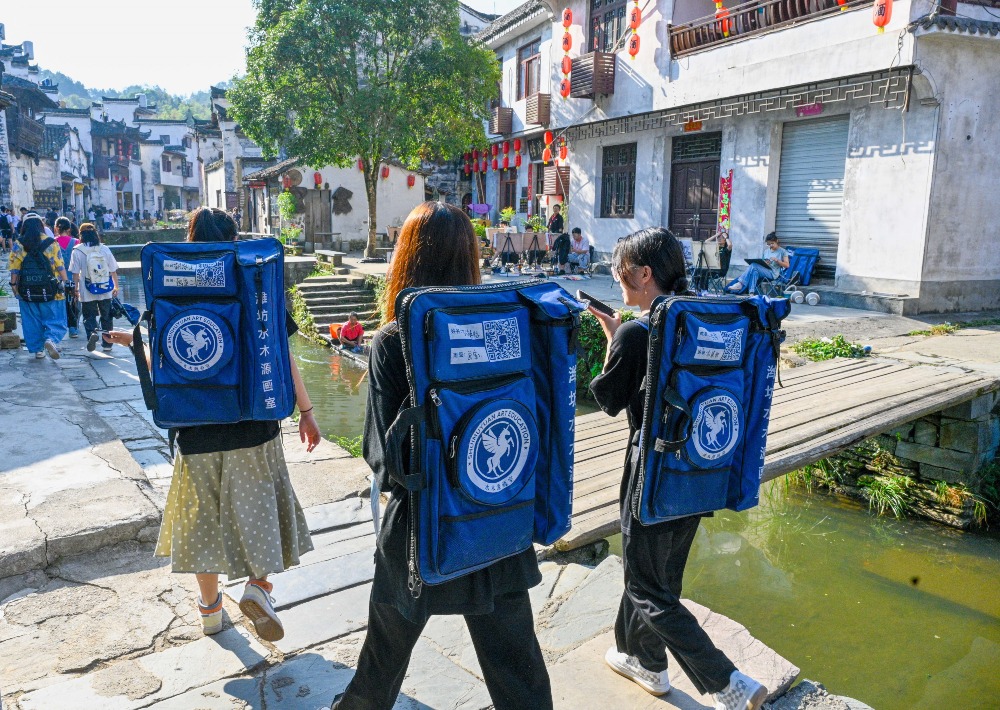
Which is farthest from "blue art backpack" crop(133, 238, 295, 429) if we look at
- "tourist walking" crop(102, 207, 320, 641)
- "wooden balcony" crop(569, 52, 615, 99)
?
"wooden balcony" crop(569, 52, 615, 99)

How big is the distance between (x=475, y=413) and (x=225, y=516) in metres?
1.50

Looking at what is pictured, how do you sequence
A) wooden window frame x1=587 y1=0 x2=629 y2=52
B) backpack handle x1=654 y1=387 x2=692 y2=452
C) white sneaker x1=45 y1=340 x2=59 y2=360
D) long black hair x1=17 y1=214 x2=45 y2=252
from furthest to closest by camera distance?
wooden window frame x1=587 y1=0 x2=629 y2=52 < white sneaker x1=45 y1=340 x2=59 y2=360 < long black hair x1=17 y1=214 x2=45 y2=252 < backpack handle x1=654 y1=387 x2=692 y2=452

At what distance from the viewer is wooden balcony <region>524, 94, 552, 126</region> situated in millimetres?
18469

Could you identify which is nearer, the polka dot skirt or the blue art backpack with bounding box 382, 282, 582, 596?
the blue art backpack with bounding box 382, 282, 582, 596

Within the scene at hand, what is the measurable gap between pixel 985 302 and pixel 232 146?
31296 millimetres

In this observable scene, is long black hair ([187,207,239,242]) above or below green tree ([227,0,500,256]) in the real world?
below

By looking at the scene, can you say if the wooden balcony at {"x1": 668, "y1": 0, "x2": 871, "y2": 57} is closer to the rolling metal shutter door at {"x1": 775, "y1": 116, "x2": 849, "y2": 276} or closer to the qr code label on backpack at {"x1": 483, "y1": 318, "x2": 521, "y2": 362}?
the rolling metal shutter door at {"x1": 775, "y1": 116, "x2": 849, "y2": 276}

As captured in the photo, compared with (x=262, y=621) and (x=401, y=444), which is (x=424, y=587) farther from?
(x=262, y=621)

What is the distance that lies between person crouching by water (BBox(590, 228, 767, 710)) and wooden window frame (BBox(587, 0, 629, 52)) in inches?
568

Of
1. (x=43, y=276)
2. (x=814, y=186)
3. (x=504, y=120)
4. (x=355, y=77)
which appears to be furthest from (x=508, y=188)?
(x=43, y=276)

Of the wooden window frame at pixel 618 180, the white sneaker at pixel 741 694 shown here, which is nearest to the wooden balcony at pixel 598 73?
the wooden window frame at pixel 618 180

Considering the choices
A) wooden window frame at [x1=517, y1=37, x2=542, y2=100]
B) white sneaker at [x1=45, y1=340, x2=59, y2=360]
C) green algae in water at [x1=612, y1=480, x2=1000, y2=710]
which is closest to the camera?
green algae in water at [x1=612, y1=480, x2=1000, y2=710]

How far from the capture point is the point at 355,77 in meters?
15.9

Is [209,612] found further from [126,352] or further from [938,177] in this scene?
[938,177]
